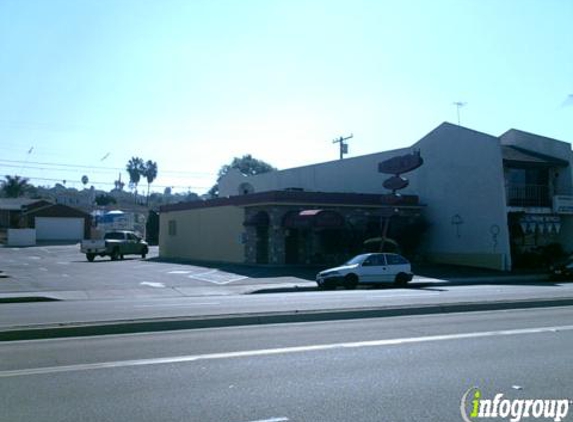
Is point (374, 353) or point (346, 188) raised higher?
point (346, 188)

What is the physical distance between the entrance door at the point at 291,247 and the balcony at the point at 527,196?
42.5 feet

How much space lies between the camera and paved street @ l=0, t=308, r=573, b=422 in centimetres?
Answer: 588

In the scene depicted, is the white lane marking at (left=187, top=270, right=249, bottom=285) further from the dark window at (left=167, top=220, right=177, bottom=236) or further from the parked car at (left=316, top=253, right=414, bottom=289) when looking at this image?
the dark window at (left=167, top=220, right=177, bottom=236)

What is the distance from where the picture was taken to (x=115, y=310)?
14398mm

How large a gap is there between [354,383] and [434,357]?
1.93 metres

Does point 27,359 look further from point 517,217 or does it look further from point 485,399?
point 517,217

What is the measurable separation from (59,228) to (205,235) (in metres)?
38.1

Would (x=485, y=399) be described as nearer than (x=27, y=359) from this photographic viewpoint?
Yes

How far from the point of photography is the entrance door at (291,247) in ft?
110

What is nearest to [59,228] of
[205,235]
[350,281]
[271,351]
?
[205,235]

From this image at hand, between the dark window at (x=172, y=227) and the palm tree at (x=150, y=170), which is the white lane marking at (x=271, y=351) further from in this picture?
the palm tree at (x=150, y=170)

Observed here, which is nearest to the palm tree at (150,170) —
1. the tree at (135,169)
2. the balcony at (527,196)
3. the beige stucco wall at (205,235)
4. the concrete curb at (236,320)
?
the tree at (135,169)

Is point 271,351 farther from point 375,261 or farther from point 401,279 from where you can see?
point 401,279

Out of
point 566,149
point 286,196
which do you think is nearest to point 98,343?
point 286,196
